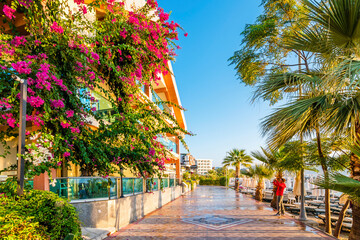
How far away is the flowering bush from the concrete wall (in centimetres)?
157

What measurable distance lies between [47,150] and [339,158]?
7519 mm

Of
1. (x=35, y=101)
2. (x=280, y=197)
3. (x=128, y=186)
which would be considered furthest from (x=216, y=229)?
(x=35, y=101)

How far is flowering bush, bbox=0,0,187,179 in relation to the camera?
436 cm

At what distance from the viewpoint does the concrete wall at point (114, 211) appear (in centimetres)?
655

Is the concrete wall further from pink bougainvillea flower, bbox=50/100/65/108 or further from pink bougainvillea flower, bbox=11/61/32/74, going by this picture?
pink bougainvillea flower, bbox=11/61/32/74

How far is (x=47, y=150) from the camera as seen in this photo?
13.9 ft

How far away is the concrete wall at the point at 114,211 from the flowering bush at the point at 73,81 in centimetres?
157

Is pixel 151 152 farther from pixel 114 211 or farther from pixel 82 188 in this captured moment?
pixel 114 211

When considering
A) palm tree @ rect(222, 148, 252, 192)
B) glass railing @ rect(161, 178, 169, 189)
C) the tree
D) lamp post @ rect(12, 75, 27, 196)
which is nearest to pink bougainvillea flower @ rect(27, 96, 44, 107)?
lamp post @ rect(12, 75, 27, 196)

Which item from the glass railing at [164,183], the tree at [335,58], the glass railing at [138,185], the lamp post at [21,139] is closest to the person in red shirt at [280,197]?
the tree at [335,58]

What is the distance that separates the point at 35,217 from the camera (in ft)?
11.0

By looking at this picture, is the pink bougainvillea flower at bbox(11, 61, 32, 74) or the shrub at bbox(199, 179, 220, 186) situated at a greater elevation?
the pink bougainvillea flower at bbox(11, 61, 32, 74)

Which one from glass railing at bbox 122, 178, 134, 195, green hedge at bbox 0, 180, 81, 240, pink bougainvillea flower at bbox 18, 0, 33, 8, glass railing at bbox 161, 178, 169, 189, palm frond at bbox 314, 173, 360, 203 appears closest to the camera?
green hedge at bbox 0, 180, 81, 240

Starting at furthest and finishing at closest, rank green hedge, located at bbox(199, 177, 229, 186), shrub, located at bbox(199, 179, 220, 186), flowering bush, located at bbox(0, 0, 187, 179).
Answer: shrub, located at bbox(199, 179, 220, 186) < green hedge, located at bbox(199, 177, 229, 186) < flowering bush, located at bbox(0, 0, 187, 179)
